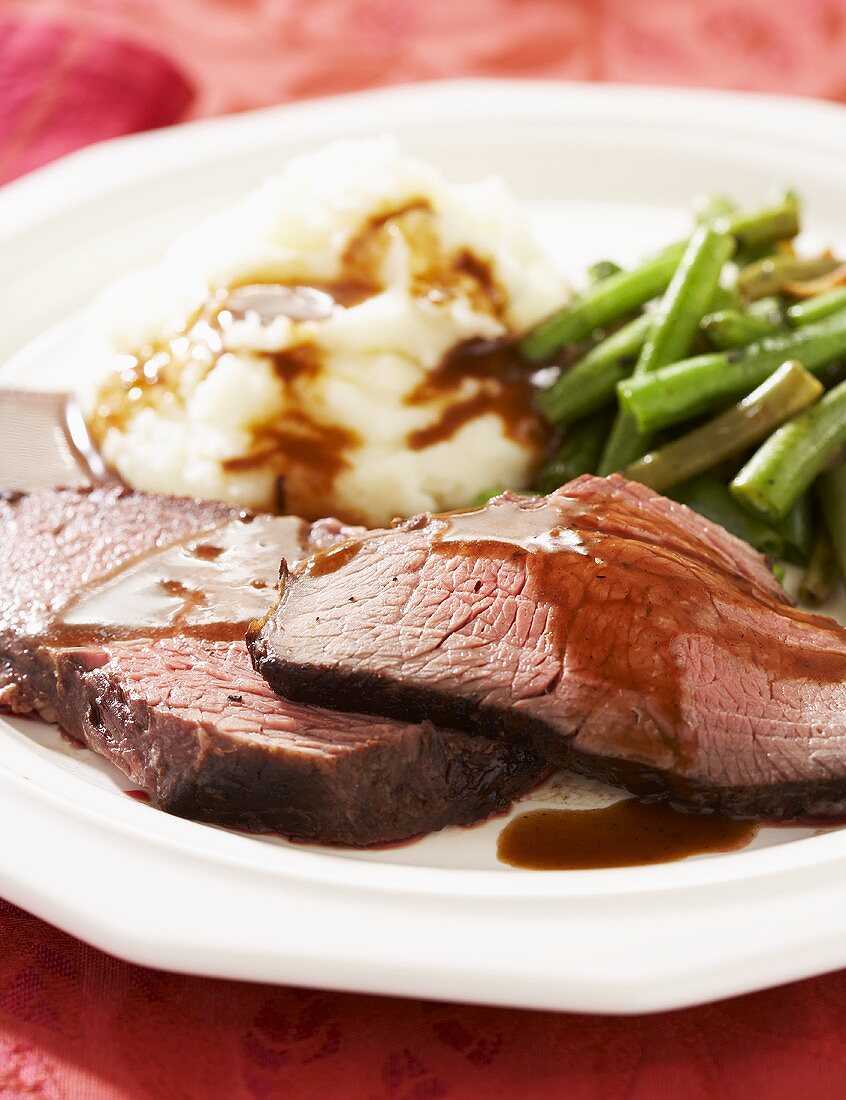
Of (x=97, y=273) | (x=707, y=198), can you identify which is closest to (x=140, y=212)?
(x=97, y=273)

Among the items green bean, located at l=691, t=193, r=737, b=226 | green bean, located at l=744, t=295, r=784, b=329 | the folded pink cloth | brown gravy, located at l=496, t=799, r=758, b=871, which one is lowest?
brown gravy, located at l=496, t=799, r=758, b=871

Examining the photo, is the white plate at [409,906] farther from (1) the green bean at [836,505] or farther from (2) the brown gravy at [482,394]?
(2) the brown gravy at [482,394]

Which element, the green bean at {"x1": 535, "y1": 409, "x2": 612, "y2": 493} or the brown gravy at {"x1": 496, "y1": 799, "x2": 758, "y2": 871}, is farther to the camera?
the green bean at {"x1": 535, "y1": 409, "x2": 612, "y2": 493}

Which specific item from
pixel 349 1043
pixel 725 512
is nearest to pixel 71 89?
pixel 725 512

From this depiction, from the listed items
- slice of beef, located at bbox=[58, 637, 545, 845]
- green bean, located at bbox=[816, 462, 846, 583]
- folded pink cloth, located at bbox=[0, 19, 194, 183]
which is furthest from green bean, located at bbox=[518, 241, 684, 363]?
folded pink cloth, located at bbox=[0, 19, 194, 183]

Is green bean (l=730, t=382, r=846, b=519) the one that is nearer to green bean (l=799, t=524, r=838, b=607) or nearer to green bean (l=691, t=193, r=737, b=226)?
green bean (l=799, t=524, r=838, b=607)

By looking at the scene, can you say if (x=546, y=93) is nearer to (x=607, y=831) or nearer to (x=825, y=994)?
(x=607, y=831)

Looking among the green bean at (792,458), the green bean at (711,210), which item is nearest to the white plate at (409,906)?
the green bean at (792,458)
